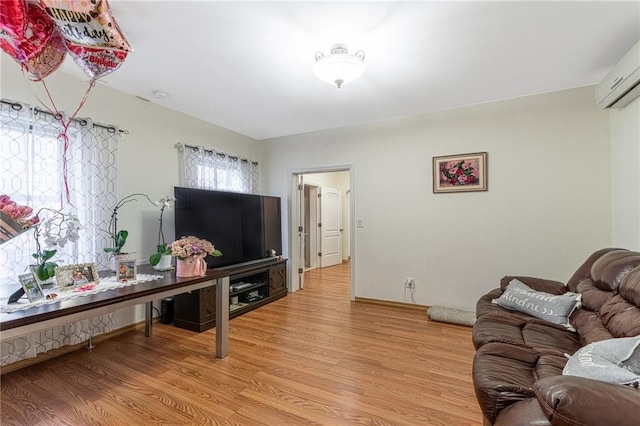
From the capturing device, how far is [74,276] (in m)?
1.96

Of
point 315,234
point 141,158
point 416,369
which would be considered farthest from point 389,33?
point 315,234

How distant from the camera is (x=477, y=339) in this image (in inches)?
69.0

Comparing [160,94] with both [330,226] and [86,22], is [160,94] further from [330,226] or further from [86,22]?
[330,226]

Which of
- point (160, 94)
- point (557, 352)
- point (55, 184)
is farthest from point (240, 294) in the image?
point (557, 352)

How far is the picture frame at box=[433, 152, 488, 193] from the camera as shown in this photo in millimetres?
3318

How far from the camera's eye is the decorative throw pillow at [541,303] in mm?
1979

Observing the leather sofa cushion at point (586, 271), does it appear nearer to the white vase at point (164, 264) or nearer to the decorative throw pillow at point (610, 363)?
the decorative throw pillow at point (610, 363)

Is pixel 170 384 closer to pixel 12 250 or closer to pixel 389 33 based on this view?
pixel 12 250

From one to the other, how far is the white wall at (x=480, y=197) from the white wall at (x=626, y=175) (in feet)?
0.35

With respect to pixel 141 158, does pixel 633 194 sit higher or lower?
lower

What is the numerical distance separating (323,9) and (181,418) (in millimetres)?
2628

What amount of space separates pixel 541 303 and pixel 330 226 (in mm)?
5141

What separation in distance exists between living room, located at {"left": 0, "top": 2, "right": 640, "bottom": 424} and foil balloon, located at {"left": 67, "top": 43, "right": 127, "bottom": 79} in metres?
0.83

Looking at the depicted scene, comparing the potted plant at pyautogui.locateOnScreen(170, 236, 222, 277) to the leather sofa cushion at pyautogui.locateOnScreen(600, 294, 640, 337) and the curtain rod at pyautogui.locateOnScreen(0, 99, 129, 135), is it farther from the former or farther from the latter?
the leather sofa cushion at pyautogui.locateOnScreen(600, 294, 640, 337)
